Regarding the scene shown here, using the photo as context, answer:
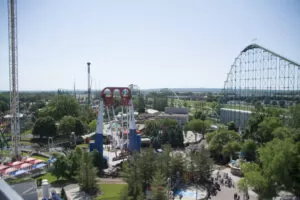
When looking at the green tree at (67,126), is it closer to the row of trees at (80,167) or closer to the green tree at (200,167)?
the row of trees at (80,167)

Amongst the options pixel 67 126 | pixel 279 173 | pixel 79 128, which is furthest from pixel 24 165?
pixel 279 173

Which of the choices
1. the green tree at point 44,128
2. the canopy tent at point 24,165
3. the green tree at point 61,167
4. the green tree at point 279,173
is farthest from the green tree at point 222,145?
the green tree at point 44,128

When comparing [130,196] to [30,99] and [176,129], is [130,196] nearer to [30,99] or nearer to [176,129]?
[176,129]

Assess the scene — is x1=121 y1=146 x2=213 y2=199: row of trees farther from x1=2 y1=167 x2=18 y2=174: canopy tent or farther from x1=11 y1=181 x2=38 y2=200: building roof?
x1=2 y1=167 x2=18 y2=174: canopy tent

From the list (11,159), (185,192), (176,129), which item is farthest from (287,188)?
(11,159)

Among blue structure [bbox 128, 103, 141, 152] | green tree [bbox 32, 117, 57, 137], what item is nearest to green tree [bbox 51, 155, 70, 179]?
blue structure [bbox 128, 103, 141, 152]

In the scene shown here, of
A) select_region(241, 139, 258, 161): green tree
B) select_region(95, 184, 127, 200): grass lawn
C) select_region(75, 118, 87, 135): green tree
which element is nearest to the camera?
select_region(95, 184, 127, 200): grass lawn

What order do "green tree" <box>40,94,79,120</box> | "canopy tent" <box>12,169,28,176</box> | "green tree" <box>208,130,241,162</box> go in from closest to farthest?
"canopy tent" <box>12,169,28,176</box>, "green tree" <box>208,130,241,162</box>, "green tree" <box>40,94,79,120</box>
